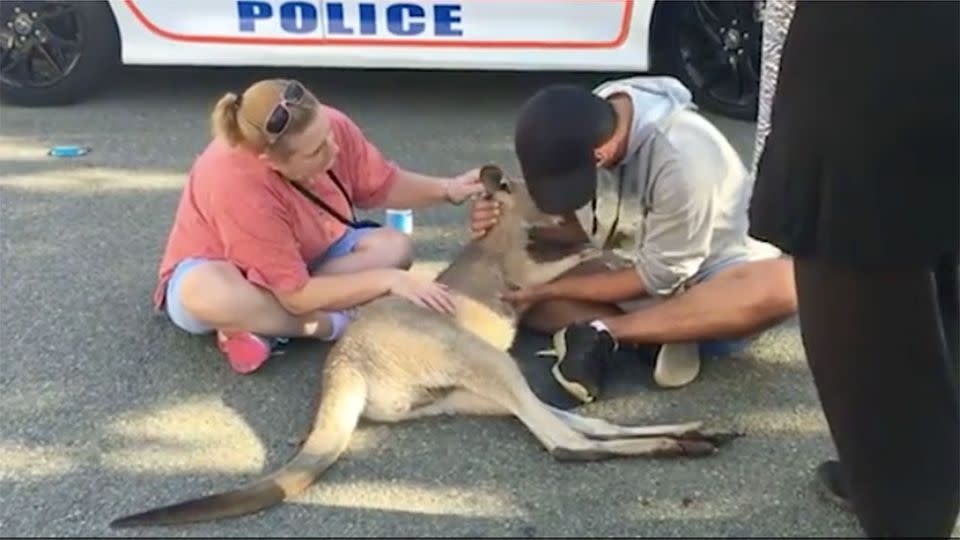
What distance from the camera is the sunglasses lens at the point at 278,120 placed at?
12.8 ft

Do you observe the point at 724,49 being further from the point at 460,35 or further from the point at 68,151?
the point at 68,151

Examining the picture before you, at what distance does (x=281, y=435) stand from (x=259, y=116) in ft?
3.04

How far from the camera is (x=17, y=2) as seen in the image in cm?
679

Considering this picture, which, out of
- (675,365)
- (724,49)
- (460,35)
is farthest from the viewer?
(724,49)

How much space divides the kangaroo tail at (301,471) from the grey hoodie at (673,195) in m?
0.91

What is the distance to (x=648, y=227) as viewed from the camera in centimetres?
402

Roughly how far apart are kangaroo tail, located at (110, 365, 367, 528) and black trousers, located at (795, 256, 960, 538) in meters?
1.38

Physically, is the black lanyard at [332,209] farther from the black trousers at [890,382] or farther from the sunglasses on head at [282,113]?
the black trousers at [890,382]

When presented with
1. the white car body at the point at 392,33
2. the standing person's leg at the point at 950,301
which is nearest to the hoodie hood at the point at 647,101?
the standing person's leg at the point at 950,301

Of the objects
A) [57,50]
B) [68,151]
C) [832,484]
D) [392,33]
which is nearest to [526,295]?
[832,484]

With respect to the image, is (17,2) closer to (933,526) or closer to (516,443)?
(516,443)

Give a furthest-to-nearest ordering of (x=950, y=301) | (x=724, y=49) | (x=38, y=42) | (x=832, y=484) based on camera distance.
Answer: (x=38, y=42), (x=724, y=49), (x=832, y=484), (x=950, y=301)

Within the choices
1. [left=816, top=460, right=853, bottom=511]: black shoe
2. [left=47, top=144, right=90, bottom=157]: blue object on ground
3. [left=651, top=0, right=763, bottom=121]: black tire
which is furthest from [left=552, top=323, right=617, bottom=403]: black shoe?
[left=47, top=144, right=90, bottom=157]: blue object on ground

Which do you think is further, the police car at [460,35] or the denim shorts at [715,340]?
the police car at [460,35]
